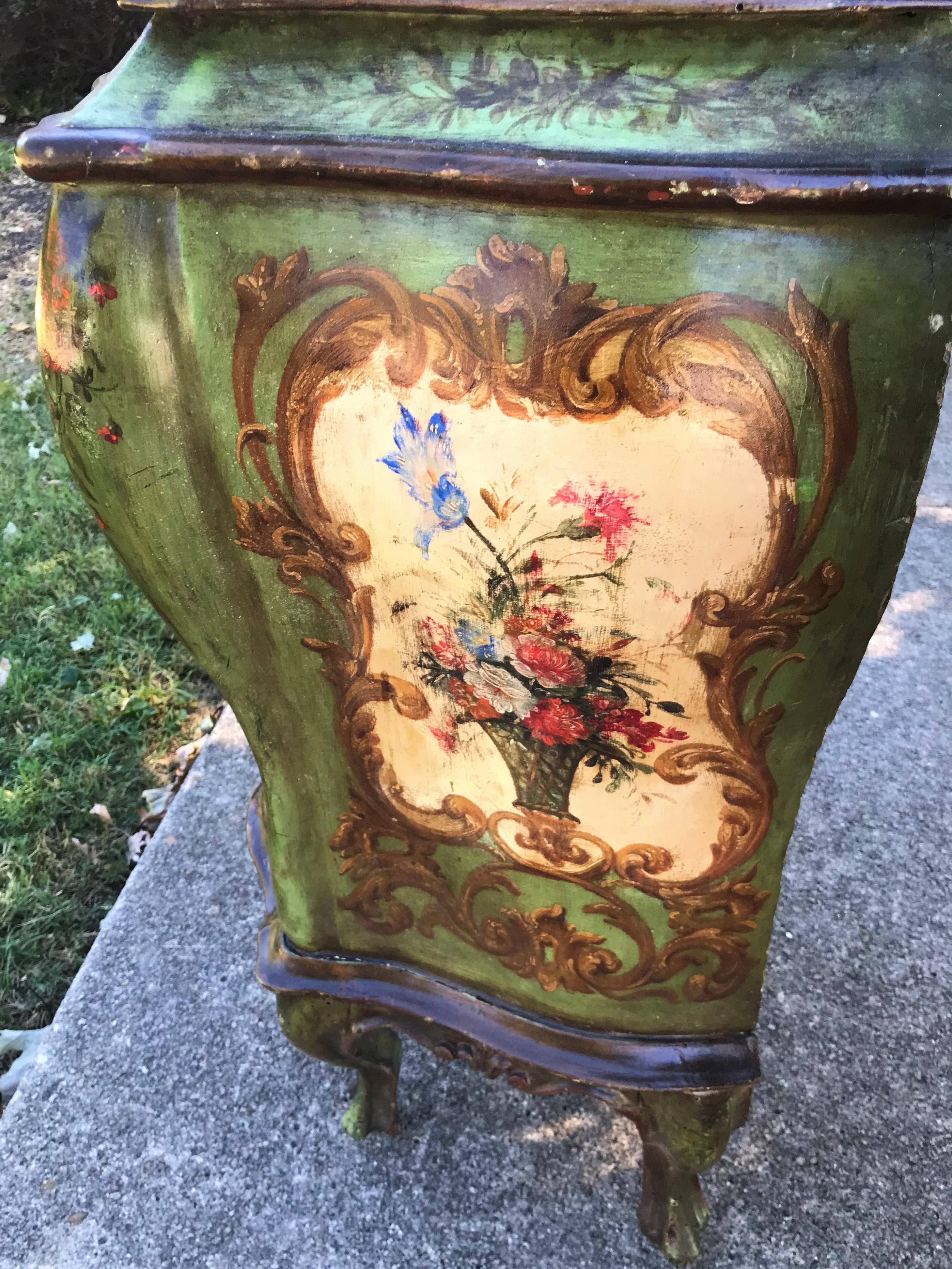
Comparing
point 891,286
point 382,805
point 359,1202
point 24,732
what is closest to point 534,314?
point 891,286

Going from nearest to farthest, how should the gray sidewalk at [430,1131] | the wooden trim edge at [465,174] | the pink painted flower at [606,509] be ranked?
the wooden trim edge at [465,174] → the pink painted flower at [606,509] → the gray sidewalk at [430,1131]

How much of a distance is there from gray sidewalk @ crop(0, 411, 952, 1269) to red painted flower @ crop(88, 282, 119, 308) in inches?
47.7

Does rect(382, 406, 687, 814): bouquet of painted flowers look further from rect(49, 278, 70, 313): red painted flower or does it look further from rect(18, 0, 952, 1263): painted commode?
rect(49, 278, 70, 313): red painted flower

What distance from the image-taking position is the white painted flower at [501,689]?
0.84m

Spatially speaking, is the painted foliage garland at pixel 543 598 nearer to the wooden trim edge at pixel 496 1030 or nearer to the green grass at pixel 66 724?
the wooden trim edge at pixel 496 1030

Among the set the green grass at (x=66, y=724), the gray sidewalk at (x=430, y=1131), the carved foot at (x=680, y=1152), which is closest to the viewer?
the carved foot at (x=680, y=1152)

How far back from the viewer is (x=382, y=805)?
3.35ft

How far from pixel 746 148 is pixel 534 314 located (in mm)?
161

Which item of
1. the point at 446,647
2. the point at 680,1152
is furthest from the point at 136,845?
the point at 446,647

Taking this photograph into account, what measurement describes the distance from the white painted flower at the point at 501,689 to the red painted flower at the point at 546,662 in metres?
0.02

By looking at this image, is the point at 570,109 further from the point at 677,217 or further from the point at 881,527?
the point at 881,527

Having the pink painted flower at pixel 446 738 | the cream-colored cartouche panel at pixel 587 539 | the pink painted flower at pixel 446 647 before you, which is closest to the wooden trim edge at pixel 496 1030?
the cream-colored cartouche panel at pixel 587 539

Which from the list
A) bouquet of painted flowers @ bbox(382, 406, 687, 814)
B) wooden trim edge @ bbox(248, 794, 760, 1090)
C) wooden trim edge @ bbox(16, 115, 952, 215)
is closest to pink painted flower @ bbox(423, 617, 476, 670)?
bouquet of painted flowers @ bbox(382, 406, 687, 814)

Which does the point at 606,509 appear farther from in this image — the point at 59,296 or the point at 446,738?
the point at 59,296
